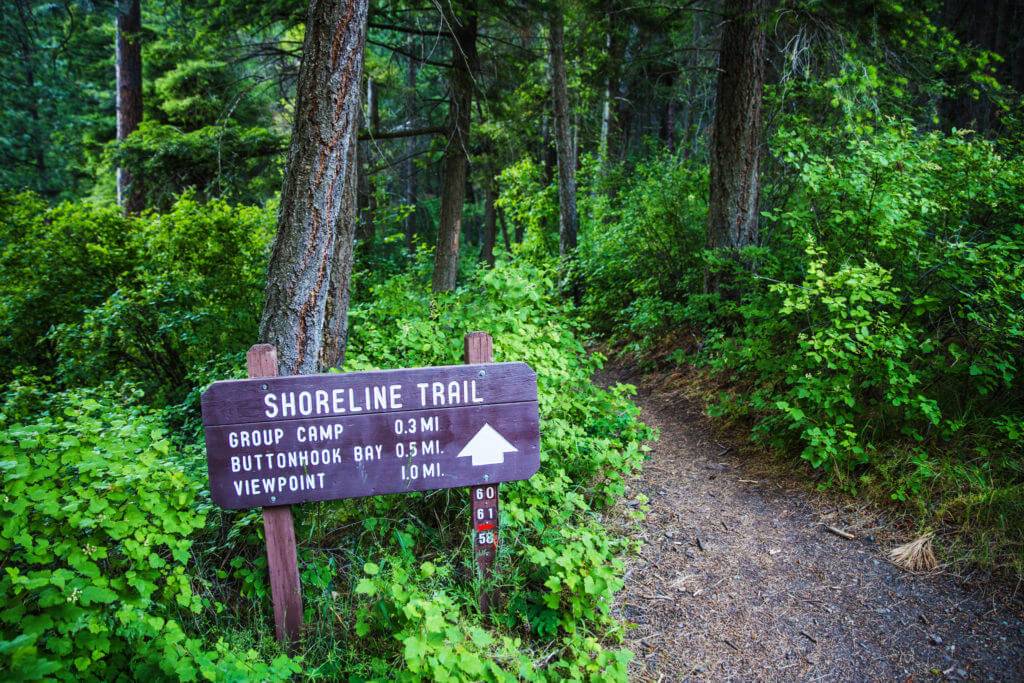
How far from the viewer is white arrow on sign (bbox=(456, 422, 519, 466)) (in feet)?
10.0

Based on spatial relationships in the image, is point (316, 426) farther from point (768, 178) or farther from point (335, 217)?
point (768, 178)

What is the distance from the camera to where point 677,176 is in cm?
995

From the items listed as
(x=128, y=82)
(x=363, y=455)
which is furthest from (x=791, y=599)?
(x=128, y=82)

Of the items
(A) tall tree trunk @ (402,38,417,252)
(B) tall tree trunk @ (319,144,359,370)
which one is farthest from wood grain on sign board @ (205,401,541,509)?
(A) tall tree trunk @ (402,38,417,252)

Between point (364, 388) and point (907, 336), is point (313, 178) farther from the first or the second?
point (907, 336)

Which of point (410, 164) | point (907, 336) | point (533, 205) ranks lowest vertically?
point (907, 336)

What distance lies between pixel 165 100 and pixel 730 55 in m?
14.0

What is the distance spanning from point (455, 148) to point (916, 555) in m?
7.48

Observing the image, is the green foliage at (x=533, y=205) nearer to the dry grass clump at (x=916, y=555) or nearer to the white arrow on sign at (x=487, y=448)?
the dry grass clump at (x=916, y=555)

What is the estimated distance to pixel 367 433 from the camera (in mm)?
2910

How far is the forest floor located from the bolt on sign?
4.53 feet


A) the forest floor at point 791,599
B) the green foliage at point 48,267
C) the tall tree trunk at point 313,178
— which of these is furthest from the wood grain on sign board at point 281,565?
the green foliage at point 48,267

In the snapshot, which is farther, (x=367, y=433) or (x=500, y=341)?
(x=500, y=341)

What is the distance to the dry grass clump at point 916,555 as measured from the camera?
146 inches
